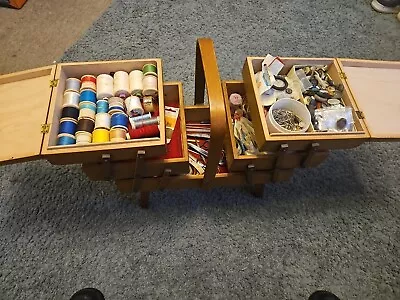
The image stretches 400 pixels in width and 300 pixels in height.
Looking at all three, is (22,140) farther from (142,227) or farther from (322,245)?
(322,245)

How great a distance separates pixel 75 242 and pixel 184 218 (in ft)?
0.90

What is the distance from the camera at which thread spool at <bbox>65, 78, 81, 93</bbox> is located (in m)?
0.84

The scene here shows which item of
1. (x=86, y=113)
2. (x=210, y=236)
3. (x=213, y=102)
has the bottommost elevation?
(x=210, y=236)

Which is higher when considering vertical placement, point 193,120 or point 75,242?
point 193,120

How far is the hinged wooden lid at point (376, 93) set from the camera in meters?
0.85

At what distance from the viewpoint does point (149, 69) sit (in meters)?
0.85

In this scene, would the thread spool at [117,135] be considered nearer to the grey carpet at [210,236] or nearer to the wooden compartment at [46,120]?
the wooden compartment at [46,120]

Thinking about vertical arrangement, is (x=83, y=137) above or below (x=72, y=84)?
below

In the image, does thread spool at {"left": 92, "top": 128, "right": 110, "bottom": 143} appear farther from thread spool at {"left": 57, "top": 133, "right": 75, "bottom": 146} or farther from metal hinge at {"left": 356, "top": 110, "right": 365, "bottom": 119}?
metal hinge at {"left": 356, "top": 110, "right": 365, "bottom": 119}

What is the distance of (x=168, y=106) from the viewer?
934 millimetres

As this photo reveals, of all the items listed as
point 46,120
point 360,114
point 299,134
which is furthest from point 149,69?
point 360,114

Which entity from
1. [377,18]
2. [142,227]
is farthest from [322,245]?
[377,18]

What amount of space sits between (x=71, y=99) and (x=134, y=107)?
0.14m

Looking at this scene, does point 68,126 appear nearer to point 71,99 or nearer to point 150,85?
point 71,99
